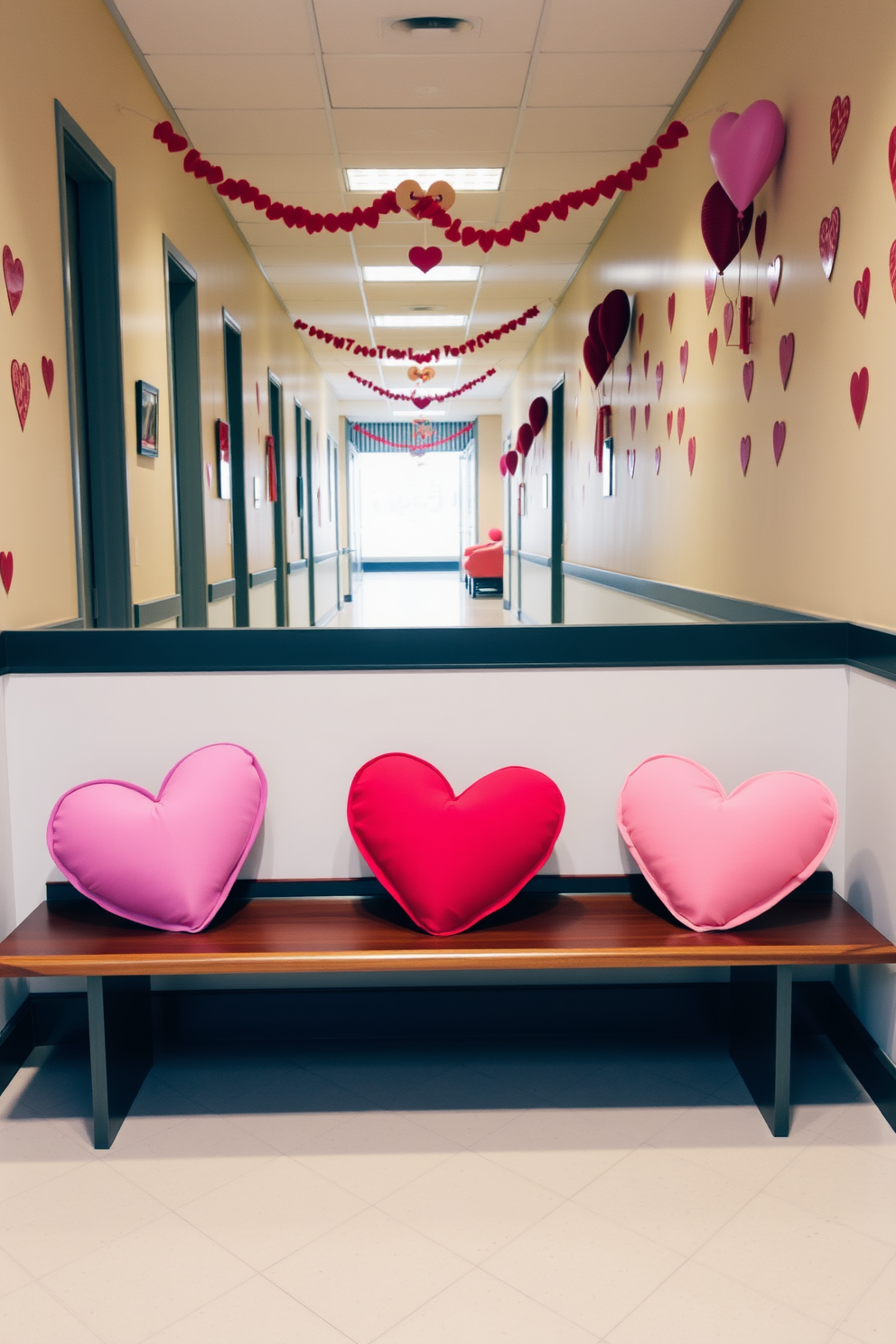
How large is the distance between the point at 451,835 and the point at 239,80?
12.1 ft

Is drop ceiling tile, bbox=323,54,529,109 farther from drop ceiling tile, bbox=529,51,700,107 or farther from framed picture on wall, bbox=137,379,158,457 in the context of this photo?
framed picture on wall, bbox=137,379,158,457

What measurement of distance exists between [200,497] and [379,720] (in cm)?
309

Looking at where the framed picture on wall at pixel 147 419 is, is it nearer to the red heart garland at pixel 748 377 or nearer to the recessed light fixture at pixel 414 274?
the red heart garland at pixel 748 377

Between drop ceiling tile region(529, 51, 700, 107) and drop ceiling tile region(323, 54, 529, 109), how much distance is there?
114mm

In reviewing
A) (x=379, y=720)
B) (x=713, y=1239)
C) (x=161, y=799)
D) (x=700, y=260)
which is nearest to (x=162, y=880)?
(x=161, y=799)

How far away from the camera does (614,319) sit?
588 cm

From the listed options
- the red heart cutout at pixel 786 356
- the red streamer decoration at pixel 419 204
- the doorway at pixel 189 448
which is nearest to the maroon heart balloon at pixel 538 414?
the red streamer decoration at pixel 419 204

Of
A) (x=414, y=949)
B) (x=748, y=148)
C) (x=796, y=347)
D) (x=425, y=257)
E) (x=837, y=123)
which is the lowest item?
(x=414, y=949)

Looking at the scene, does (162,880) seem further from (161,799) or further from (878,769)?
(878,769)

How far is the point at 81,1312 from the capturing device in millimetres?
1831

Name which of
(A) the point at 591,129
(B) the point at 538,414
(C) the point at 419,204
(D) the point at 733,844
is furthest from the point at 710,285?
(B) the point at 538,414

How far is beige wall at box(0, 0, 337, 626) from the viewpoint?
2.86 m

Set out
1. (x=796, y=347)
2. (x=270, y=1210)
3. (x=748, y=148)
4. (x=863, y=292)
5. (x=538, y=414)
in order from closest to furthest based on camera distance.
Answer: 1. (x=270, y=1210)
2. (x=863, y=292)
3. (x=796, y=347)
4. (x=748, y=148)
5. (x=538, y=414)

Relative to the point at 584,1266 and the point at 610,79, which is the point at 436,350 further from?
the point at 584,1266
